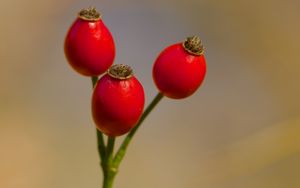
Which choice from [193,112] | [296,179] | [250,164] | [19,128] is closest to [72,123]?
[19,128]

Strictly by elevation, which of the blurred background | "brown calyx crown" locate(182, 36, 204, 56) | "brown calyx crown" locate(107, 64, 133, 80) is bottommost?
the blurred background

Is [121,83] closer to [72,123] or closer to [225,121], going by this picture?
[72,123]

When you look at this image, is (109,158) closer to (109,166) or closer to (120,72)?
(109,166)

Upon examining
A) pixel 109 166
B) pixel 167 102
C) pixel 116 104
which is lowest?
pixel 167 102

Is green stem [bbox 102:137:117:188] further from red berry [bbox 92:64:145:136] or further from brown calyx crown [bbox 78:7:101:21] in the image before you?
brown calyx crown [bbox 78:7:101:21]

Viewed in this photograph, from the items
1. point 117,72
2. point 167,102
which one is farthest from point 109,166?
point 167,102

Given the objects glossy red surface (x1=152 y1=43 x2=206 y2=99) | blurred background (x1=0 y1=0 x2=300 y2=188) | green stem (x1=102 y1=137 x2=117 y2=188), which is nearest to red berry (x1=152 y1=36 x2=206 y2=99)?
glossy red surface (x1=152 y1=43 x2=206 y2=99)

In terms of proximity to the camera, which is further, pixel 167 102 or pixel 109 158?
pixel 167 102
